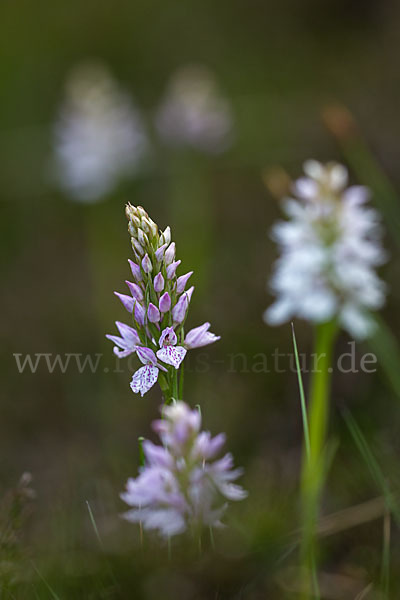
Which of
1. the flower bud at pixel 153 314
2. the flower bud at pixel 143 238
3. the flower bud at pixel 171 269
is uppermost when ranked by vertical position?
the flower bud at pixel 143 238

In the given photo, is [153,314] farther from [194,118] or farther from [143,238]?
[194,118]

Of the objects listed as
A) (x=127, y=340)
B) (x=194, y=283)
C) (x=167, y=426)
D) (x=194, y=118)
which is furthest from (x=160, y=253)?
(x=194, y=118)

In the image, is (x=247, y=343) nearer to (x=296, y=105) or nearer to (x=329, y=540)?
(x=329, y=540)

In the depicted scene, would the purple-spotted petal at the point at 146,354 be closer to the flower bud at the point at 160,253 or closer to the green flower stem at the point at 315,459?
the flower bud at the point at 160,253

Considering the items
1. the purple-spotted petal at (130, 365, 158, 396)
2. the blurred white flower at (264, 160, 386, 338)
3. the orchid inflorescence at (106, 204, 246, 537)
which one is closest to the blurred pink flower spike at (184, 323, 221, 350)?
the orchid inflorescence at (106, 204, 246, 537)

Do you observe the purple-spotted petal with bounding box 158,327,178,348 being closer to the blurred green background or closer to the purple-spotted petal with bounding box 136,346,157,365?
the purple-spotted petal with bounding box 136,346,157,365

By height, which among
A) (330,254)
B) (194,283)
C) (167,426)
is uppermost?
(194,283)

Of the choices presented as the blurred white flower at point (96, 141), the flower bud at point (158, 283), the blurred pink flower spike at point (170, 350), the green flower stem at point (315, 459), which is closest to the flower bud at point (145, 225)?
the flower bud at point (158, 283)

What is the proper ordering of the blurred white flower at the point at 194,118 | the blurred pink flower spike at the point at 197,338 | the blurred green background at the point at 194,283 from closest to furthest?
the blurred pink flower spike at the point at 197,338
the blurred green background at the point at 194,283
the blurred white flower at the point at 194,118
